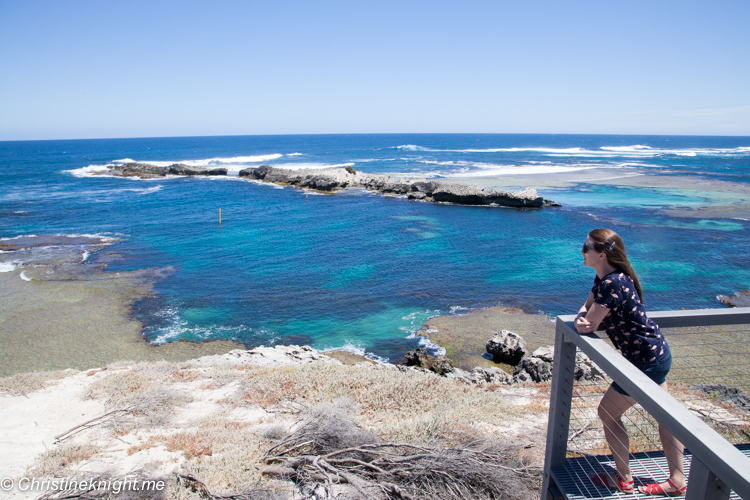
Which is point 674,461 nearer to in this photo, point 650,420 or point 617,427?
point 617,427

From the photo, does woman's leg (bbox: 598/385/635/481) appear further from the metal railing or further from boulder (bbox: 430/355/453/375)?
boulder (bbox: 430/355/453/375)

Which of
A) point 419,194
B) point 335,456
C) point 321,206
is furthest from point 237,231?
point 335,456

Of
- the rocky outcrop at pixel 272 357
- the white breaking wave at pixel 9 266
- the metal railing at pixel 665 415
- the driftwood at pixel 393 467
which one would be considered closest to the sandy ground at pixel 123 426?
the driftwood at pixel 393 467

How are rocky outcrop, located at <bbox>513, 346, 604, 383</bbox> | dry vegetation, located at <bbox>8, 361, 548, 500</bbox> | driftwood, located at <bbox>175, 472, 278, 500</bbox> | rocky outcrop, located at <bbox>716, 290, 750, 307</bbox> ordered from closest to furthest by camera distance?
driftwood, located at <bbox>175, 472, 278, 500</bbox> < dry vegetation, located at <bbox>8, 361, 548, 500</bbox> < rocky outcrop, located at <bbox>513, 346, 604, 383</bbox> < rocky outcrop, located at <bbox>716, 290, 750, 307</bbox>

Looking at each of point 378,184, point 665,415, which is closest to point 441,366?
point 665,415

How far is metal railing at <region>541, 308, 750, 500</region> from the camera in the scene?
193 cm

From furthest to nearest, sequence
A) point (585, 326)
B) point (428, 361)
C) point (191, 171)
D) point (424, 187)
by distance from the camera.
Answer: point (191, 171)
point (424, 187)
point (428, 361)
point (585, 326)

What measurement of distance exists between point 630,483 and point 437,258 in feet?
72.4

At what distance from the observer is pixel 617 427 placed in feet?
11.7

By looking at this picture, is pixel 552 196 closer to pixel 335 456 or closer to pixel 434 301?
pixel 434 301

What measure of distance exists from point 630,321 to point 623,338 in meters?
0.17

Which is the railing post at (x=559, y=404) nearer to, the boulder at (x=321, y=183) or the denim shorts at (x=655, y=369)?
the denim shorts at (x=655, y=369)

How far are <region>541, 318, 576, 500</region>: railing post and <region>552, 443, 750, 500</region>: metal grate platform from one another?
109mm

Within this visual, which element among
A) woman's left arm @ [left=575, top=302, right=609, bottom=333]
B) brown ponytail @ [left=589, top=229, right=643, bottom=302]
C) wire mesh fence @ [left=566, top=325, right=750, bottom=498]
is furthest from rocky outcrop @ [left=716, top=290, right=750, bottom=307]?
woman's left arm @ [left=575, top=302, right=609, bottom=333]
